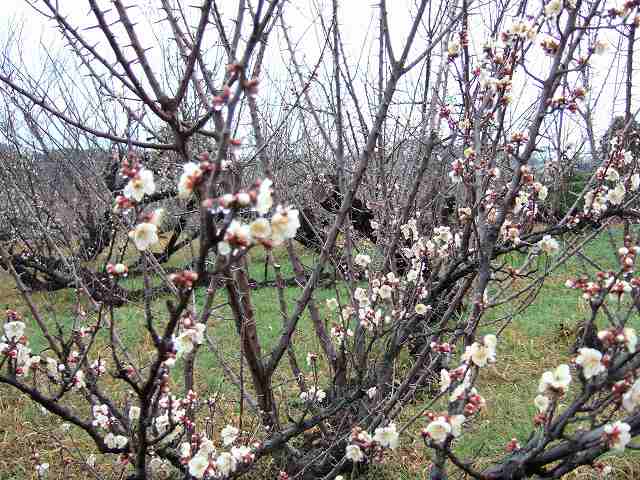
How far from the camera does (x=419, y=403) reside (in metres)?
4.60

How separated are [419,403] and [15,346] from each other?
3.66 m

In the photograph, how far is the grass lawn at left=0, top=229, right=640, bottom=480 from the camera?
3.65 meters

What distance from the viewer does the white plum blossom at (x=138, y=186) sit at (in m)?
1.13

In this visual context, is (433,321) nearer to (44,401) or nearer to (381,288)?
(381,288)

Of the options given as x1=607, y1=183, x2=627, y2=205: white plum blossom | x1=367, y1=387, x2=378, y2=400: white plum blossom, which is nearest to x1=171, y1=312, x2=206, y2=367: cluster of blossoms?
x1=367, y1=387, x2=378, y2=400: white plum blossom

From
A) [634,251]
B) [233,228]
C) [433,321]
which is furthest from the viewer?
[433,321]

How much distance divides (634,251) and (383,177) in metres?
1.76

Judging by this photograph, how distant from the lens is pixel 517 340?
18.9ft

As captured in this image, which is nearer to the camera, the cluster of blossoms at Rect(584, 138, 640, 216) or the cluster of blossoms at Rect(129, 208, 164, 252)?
the cluster of blossoms at Rect(129, 208, 164, 252)

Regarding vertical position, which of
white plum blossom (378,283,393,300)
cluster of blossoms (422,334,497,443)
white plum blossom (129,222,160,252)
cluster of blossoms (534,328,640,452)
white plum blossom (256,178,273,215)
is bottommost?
cluster of blossoms (534,328,640,452)

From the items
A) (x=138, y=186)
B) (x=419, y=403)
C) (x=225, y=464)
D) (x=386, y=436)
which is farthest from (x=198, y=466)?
(x=419, y=403)

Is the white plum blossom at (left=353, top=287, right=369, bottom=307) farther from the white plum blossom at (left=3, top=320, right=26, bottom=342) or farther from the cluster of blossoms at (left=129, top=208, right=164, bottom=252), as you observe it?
the cluster of blossoms at (left=129, top=208, right=164, bottom=252)

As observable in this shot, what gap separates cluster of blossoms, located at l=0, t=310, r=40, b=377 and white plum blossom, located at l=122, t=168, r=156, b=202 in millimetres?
839

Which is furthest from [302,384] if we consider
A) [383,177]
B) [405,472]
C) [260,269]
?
[260,269]
